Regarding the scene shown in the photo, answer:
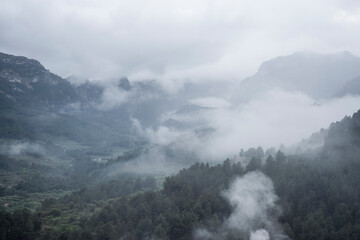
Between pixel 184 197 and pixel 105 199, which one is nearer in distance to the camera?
pixel 184 197

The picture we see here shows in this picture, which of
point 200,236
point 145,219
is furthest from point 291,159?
point 145,219

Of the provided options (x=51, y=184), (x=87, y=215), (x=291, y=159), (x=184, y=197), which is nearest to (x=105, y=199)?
(x=87, y=215)

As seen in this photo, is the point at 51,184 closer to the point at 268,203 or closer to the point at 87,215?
the point at 87,215

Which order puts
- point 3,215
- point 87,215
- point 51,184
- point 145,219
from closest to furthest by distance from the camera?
point 3,215, point 145,219, point 87,215, point 51,184

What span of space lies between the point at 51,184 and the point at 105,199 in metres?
62.1

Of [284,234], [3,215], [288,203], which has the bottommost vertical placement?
[284,234]

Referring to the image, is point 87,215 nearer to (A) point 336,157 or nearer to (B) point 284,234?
(B) point 284,234

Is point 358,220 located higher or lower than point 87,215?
lower

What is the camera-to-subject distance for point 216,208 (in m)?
103

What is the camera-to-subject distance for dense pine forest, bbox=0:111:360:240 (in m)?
88.0

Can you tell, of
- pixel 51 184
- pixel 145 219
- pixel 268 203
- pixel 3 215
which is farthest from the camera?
pixel 51 184

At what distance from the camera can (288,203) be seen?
100m

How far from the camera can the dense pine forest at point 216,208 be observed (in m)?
88.0

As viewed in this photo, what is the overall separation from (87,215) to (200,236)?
43463 mm
